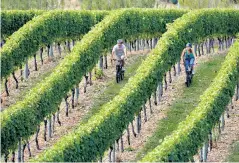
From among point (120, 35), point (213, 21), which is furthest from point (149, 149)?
point (213, 21)

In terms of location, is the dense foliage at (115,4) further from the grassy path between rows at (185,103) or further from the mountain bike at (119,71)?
the mountain bike at (119,71)

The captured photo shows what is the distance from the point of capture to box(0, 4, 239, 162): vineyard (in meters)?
49.2

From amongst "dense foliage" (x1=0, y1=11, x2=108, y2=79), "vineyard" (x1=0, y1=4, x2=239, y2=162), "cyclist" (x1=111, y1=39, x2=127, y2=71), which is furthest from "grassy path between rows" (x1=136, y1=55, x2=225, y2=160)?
"dense foliage" (x1=0, y1=11, x2=108, y2=79)

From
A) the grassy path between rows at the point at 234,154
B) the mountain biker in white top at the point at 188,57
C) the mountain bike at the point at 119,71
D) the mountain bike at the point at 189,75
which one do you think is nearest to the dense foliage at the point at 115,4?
the mountain bike at the point at 119,71

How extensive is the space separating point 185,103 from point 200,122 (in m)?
9.40

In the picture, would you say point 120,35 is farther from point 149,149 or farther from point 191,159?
point 191,159

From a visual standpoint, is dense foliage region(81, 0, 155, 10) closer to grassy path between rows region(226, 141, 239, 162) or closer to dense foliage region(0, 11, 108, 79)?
dense foliage region(0, 11, 108, 79)

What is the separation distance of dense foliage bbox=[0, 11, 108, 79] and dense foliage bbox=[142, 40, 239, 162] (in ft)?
37.1

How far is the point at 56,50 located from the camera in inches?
2913

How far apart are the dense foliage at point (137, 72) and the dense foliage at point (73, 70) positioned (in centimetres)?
6

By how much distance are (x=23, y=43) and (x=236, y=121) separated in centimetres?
1352

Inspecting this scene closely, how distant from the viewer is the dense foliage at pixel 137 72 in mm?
47094

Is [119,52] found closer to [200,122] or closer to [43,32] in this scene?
[43,32]

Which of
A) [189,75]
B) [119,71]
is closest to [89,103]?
[119,71]
